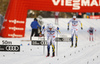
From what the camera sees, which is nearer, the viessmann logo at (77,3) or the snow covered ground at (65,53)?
the snow covered ground at (65,53)

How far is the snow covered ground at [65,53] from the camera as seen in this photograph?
7.88m

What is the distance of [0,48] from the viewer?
9773 millimetres

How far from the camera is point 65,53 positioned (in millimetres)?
10164

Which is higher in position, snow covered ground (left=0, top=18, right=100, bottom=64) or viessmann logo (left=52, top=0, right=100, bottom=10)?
viessmann logo (left=52, top=0, right=100, bottom=10)

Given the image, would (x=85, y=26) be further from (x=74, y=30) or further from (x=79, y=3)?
(x=74, y=30)

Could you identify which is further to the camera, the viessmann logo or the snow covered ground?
the viessmann logo

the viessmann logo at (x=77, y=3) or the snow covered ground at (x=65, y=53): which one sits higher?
the viessmann logo at (x=77, y=3)

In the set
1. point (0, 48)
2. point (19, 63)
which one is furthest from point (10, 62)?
point (0, 48)

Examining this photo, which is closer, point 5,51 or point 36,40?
point 5,51

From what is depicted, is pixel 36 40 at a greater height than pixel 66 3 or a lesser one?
lesser

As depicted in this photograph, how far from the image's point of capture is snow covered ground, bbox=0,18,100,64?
25.9 feet

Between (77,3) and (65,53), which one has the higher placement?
(77,3)

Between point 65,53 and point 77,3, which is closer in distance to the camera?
point 65,53

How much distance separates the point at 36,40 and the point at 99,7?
7.81 meters
